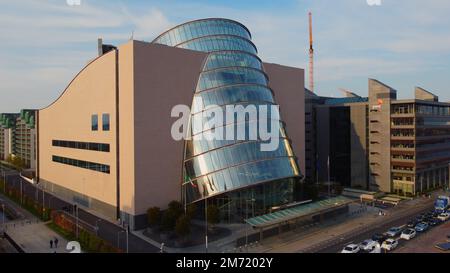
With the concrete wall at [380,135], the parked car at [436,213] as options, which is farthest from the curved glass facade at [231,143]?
the concrete wall at [380,135]

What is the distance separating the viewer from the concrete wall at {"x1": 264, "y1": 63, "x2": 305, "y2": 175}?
65675 millimetres

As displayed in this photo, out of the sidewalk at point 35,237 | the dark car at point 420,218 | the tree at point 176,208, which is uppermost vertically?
the tree at point 176,208

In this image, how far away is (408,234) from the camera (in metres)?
42.4

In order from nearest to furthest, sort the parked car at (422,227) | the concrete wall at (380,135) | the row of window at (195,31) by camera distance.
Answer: the parked car at (422,227) < the row of window at (195,31) < the concrete wall at (380,135)

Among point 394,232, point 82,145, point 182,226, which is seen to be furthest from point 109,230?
point 394,232

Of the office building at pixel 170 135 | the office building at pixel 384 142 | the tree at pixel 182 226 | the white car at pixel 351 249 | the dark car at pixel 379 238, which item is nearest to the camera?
the white car at pixel 351 249

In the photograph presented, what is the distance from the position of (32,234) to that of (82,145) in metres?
18.3

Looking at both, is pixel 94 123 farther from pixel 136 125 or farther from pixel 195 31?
pixel 195 31

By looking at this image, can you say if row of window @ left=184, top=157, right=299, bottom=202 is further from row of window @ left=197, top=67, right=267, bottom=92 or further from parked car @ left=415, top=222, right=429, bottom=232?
parked car @ left=415, top=222, right=429, bottom=232

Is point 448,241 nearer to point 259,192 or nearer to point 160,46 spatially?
point 259,192

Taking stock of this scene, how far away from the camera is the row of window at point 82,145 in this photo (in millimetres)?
53819

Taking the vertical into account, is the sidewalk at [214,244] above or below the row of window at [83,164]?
below

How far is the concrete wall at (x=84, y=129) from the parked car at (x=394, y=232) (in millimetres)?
36213

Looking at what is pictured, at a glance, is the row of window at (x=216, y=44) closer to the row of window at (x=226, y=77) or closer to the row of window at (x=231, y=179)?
the row of window at (x=226, y=77)
